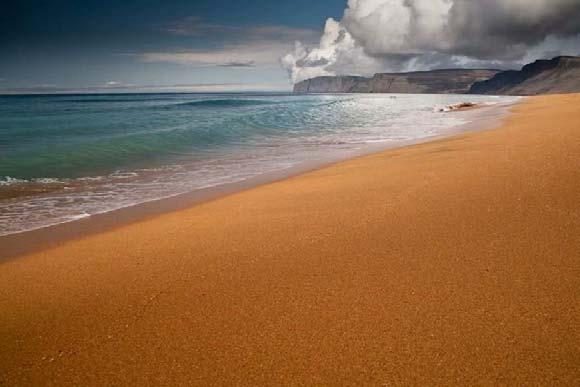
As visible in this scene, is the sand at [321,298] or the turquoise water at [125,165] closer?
the sand at [321,298]

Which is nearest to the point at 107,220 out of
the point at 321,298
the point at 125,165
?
the point at 321,298

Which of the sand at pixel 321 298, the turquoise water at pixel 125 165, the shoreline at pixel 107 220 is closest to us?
the sand at pixel 321 298

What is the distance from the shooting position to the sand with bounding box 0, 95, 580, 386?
2.47 metres

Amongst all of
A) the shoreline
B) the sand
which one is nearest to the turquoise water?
the shoreline

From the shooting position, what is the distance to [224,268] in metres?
4.14

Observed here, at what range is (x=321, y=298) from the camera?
3.29 meters

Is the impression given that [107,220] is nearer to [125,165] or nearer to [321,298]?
[321,298]

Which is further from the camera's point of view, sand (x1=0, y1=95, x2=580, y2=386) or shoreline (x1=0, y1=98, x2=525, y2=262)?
shoreline (x1=0, y1=98, x2=525, y2=262)

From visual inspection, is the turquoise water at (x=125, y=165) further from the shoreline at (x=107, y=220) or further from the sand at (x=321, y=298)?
the sand at (x=321, y=298)

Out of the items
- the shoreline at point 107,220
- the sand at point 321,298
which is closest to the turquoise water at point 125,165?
the shoreline at point 107,220

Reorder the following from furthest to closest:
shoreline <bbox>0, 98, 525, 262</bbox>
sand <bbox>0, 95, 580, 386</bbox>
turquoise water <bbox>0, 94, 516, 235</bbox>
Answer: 1. turquoise water <bbox>0, 94, 516, 235</bbox>
2. shoreline <bbox>0, 98, 525, 262</bbox>
3. sand <bbox>0, 95, 580, 386</bbox>

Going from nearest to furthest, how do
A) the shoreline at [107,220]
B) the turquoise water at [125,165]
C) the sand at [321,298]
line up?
the sand at [321,298] < the shoreline at [107,220] < the turquoise water at [125,165]

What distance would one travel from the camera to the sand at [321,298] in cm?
247

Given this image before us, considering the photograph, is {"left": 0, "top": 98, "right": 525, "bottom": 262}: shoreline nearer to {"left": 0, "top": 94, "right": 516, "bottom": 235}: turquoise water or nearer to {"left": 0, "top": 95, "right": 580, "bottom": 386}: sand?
{"left": 0, "top": 94, "right": 516, "bottom": 235}: turquoise water
